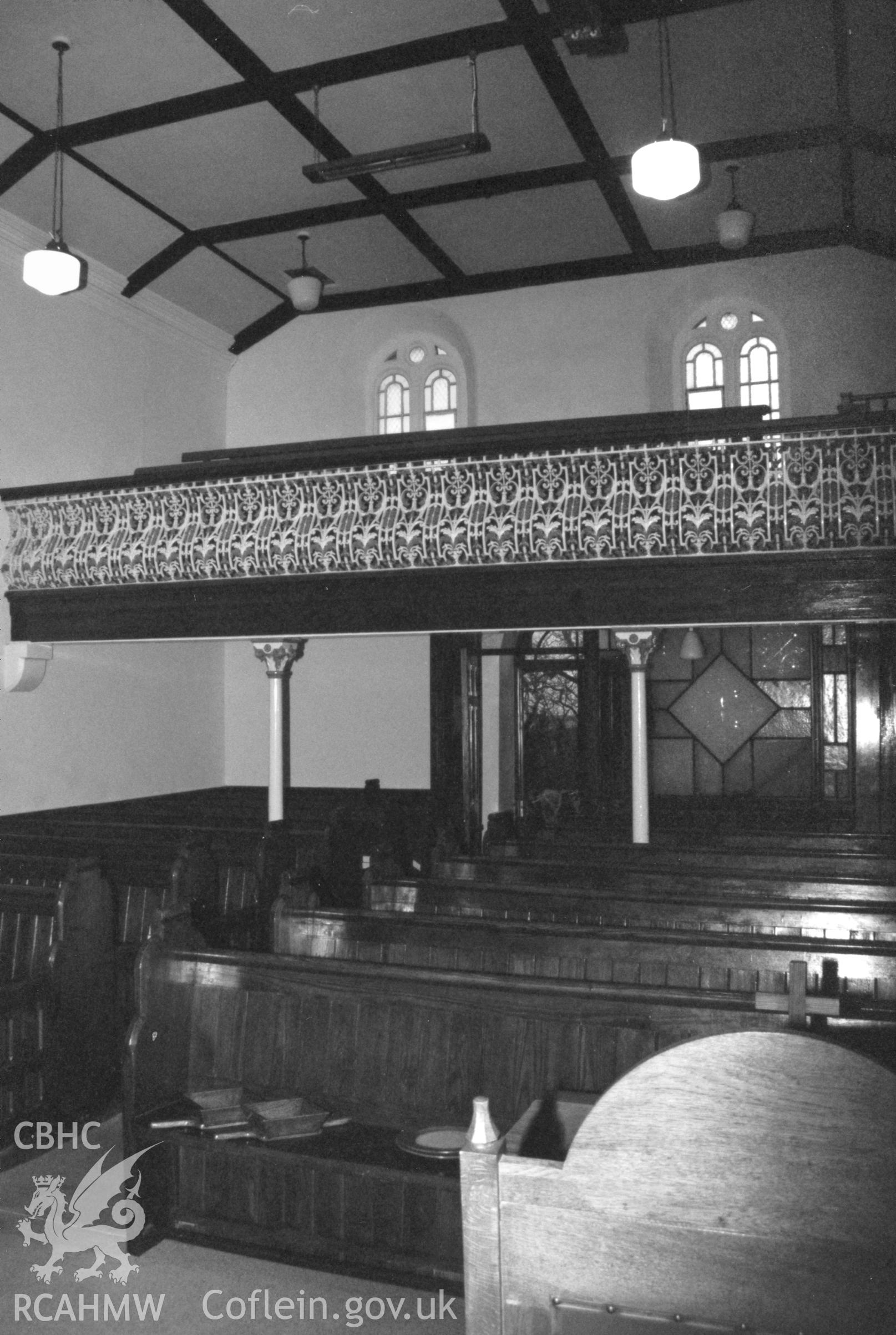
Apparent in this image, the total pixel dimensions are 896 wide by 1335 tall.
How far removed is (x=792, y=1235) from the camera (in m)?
1.60

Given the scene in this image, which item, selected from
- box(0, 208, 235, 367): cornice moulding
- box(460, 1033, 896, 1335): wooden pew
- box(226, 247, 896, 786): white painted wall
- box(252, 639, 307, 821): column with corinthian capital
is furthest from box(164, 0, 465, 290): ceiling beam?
box(460, 1033, 896, 1335): wooden pew

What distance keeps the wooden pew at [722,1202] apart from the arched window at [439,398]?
12782mm

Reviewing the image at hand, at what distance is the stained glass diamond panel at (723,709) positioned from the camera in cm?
1210

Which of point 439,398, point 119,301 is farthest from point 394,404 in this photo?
point 119,301

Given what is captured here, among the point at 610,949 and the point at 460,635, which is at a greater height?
the point at 460,635

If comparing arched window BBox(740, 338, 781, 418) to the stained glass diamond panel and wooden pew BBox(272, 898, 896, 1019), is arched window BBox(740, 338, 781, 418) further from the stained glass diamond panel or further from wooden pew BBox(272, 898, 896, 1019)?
wooden pew BBox(272, 898, 896, 1019)

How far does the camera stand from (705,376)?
1298cm

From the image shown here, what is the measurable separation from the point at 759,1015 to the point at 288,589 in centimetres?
684

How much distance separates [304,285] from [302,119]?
2463 millimetres

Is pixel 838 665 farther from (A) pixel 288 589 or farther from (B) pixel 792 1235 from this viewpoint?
(B) pixel 792 1235

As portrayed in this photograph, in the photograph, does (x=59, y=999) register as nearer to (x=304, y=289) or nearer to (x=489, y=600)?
(x=489, y=600)

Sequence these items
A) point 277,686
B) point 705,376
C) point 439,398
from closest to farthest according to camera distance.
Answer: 1. point 277,686
2. point 705,376
3. point 439,398

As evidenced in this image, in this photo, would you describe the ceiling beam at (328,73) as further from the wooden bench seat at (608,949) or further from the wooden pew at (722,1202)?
the wooden pew at (722,1202)

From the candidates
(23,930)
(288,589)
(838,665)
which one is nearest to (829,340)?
(838,665)
